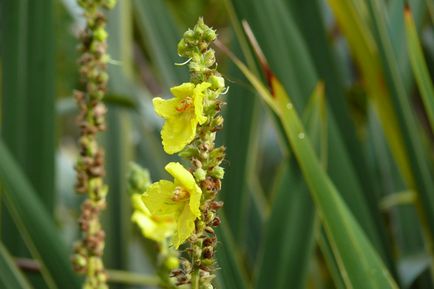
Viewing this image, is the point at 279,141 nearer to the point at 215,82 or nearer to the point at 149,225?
the point at 149,225

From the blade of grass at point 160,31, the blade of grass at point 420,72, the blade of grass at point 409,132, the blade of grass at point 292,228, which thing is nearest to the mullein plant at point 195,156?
the blade of grass at point 292,228

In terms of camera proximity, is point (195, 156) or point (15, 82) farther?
point (15, 82)

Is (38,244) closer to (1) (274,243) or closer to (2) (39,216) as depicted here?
(2) (39,216)

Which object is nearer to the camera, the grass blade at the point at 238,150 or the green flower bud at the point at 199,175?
the green flower bud at the point at 199,175

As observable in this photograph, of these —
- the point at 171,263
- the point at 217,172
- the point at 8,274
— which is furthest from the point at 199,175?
the point at 8,274

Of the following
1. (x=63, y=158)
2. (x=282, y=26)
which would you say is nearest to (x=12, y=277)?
(x=282, y=26)

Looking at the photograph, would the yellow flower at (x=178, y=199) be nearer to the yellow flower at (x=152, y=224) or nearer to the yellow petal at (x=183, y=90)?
the yellow petal at (x=183, y=90)

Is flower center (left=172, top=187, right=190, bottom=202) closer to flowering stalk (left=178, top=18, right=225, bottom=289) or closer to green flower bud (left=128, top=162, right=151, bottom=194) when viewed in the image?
flowering stalk (left=178, top=18, right=225, bottom=289)
